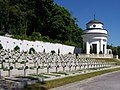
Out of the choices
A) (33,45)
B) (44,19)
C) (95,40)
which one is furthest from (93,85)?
(95,40)

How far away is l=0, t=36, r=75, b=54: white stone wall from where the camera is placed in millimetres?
39281

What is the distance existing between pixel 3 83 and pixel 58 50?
4179 centimetres

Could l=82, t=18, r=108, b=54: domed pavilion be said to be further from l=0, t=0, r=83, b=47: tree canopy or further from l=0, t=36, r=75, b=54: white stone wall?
l=0, t=36, r=75, b=54: white stone wall

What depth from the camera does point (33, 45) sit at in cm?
4684

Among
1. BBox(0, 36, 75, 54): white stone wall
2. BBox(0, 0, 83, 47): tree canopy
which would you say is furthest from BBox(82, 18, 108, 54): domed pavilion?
BBox(0, 36, 75, 54): white stone wall

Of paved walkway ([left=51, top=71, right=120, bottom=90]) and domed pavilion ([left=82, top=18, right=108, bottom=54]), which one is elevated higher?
domed pavilion ([left=82, top=18, right=108, bottom=54])

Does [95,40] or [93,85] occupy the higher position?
[95,40]

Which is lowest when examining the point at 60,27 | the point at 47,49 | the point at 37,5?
the point at 47,49

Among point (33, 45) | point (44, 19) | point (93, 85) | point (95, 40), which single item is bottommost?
point (93, 85)

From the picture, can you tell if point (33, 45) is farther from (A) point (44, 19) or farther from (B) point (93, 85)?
(B) point (93, 85)

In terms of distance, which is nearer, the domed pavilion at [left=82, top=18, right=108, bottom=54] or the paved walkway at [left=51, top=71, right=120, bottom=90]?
the paved walkway at [left=51, top=71, right=120, bottom=90]

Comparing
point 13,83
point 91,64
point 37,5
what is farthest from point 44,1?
point 13,83

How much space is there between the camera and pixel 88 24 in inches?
3253

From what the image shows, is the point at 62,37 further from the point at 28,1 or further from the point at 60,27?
the point at 28,1
